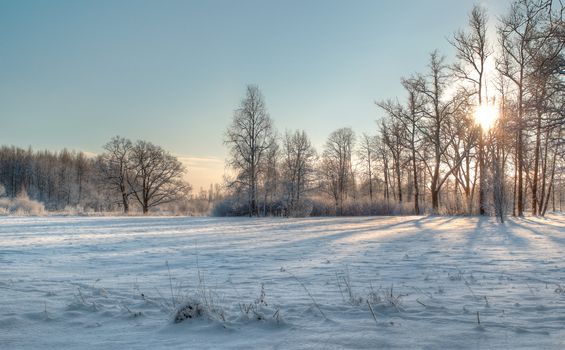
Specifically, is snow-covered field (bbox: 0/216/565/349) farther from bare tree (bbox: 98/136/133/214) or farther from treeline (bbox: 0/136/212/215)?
bare tree (bbox: 98/136/133/214)

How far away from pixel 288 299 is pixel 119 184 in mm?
51822

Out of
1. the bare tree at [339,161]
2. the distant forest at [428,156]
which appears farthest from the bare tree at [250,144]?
the bare tree at [339,161]

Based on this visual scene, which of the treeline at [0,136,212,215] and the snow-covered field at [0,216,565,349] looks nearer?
the snow-covered field at [0,216,565,349]

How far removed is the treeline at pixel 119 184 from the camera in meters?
51.9

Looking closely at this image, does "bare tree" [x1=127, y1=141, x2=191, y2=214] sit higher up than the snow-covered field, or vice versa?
"bare tree" [x1=127, y1=141, x2=191, y2=214]

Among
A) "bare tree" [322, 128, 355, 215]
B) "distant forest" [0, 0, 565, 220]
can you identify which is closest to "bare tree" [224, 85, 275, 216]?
"distant forest" [0, 0, 565, 220]

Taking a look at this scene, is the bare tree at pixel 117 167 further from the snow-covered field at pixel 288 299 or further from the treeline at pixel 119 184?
the snow-covered field at pixel 288 299

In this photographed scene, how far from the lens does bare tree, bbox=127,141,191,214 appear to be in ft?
170

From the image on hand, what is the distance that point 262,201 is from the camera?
3309cm

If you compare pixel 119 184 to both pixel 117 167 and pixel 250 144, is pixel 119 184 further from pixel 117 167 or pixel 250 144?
pixel 250 144

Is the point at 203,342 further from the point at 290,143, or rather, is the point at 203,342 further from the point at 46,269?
the point at 290,143

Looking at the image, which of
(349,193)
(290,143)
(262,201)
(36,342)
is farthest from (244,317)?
(349,193)

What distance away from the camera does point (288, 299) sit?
4.78m

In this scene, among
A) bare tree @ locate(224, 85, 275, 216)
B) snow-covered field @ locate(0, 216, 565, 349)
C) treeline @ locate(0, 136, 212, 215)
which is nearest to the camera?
snow-covered field @ locate(0, 216, 565, 349)
